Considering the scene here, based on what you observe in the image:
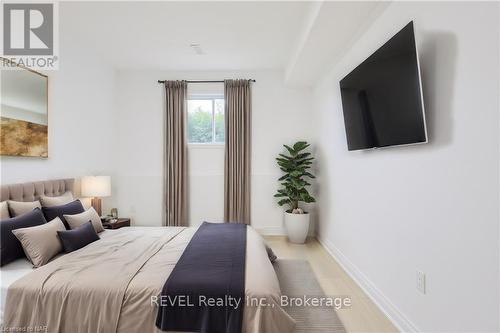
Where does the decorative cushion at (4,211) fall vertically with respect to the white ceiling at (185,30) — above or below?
below

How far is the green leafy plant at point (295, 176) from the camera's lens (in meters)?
3.98

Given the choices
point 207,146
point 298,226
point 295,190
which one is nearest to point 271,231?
point 298,226

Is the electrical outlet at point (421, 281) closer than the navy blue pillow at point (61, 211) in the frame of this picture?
Yes

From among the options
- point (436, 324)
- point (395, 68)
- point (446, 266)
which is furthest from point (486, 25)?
point (436, 324)

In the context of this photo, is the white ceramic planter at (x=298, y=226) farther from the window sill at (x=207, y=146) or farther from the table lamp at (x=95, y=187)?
the table lamp at (x=95, y=187)

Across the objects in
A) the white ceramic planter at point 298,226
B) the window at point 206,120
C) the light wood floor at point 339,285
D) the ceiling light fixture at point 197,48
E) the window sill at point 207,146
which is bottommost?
the light wood floor at point 339,285

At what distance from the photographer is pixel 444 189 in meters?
1.51

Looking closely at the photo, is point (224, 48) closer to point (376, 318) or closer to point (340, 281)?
point (340, 281)

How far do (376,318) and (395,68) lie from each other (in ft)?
6.28

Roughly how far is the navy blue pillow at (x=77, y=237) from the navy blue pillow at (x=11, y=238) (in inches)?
9.9

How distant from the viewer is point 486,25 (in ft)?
4.10

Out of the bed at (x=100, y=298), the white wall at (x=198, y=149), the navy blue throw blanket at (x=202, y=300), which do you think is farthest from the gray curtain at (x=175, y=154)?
the navy blue throw blanket at (x=202, y=300)

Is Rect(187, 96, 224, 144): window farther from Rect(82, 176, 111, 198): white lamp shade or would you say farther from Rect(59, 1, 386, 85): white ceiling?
Rect(82, 176, 111, 198): white lamp shade

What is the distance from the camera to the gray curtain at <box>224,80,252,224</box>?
433 cm
